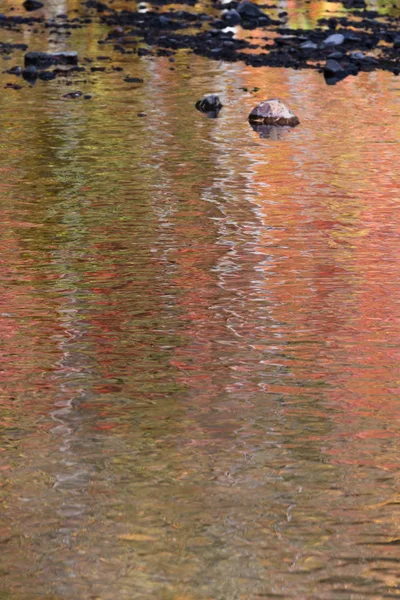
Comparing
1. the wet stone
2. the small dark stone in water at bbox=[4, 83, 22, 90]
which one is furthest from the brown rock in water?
the small dark stone in water at bbox=[4, 83, 22, 90]

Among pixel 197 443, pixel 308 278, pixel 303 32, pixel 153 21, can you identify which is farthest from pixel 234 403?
pixel 153 21

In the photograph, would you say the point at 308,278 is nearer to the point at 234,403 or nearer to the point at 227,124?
the point at 234,403

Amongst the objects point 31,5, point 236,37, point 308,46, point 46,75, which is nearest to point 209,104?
point 46,75

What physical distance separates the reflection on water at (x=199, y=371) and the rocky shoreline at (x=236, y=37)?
5.57 meters

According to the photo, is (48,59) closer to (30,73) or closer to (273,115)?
(30,73)

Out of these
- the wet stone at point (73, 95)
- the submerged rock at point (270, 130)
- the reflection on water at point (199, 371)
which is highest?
the reflection on water at point (199, 371)

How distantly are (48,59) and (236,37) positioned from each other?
3.69 meters

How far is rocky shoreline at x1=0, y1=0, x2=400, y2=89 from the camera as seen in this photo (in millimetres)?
16094

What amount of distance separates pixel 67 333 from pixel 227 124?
248 inches

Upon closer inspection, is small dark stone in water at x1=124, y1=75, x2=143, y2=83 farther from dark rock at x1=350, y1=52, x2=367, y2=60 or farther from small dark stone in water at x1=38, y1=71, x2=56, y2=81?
dark rock at x1=350, y1=52, x2=367, y2=60

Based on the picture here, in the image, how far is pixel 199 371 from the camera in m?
5.45

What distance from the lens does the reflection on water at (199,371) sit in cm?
387

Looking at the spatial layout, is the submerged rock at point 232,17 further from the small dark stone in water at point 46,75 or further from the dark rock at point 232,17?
the small dark stone in water at point 46,75

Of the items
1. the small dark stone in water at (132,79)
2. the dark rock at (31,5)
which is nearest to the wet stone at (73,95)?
the small dark stone in water at (132,79)
